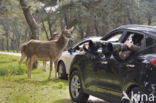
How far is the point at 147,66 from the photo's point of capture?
534 cm

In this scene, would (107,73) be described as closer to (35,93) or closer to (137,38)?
(137,38)

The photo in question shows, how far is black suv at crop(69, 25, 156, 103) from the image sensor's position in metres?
5.37

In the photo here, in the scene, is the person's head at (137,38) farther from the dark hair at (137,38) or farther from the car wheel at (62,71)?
the car wheel at (62,71)

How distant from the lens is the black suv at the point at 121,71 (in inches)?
211

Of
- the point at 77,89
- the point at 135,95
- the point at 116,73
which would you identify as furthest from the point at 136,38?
the point at 77,89

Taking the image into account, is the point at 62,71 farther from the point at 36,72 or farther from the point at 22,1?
the point at 22,1

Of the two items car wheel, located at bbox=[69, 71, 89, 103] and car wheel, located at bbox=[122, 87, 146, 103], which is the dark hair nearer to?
car wheel, located at bbox=[122, 87, 146, 103]

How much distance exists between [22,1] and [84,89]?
1053cm

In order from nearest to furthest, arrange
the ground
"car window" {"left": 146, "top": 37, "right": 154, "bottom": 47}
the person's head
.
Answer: "car window" {"left": 146, "top": 37, "right": 154, "bottom": 47}
the person's head
the ground

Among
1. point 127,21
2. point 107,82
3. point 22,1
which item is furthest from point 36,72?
point 127,21

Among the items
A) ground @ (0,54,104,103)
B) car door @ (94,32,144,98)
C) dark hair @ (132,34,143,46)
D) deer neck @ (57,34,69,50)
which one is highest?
deer neck @ (57,34,69,50)

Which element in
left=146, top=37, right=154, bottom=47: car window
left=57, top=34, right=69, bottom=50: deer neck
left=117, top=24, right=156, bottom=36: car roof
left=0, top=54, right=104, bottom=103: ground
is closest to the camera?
left=146, top=37, right=154, bottom=47: car window

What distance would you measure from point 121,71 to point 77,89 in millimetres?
2494

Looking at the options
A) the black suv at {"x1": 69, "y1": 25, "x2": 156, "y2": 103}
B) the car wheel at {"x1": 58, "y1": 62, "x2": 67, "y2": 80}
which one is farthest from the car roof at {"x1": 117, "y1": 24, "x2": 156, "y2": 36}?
the car wheel at {"x1": 58, "y1": 62, "x2": 67, "y2": 80}
